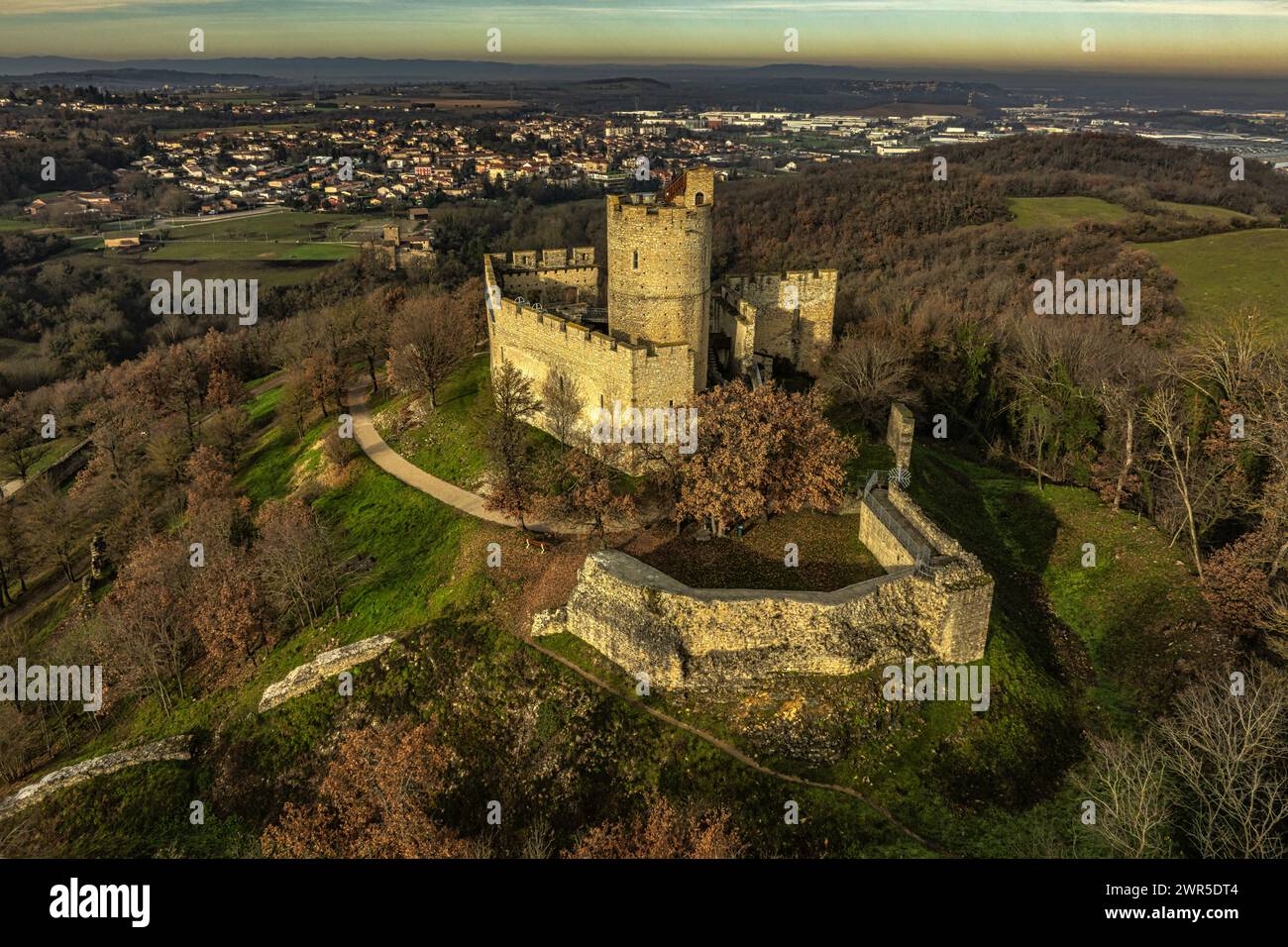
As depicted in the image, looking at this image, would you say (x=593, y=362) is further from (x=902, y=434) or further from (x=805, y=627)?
(x=805, y=627)

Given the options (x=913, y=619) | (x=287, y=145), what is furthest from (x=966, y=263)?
(x=287, y=145)

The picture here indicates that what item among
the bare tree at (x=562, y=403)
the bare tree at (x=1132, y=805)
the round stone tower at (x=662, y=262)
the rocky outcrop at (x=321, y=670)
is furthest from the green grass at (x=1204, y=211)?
the rocky outcrop at (x=321, y=670)

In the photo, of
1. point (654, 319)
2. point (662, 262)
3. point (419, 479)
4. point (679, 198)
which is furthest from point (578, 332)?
point (419, 479)

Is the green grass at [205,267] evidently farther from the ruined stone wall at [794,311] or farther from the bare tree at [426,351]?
the ruined stone wall at [794,311]

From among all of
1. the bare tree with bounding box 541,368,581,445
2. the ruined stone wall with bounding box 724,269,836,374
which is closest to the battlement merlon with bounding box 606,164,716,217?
the bare tree with bounding box 541,368,581,445

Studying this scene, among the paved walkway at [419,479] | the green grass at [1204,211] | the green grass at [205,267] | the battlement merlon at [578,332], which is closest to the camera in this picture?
the battlement merlon at [578,332]

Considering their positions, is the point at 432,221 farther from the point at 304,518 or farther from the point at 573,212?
the point at 304,518

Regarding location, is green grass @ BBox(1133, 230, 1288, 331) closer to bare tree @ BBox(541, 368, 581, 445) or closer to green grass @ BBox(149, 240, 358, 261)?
bare tree @ BBox(541, 368, 581, 445)
